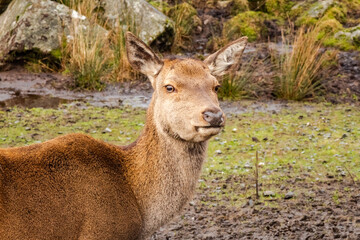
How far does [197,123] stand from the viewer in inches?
166

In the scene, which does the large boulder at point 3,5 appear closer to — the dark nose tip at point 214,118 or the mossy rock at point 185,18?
the mossy rock at point 185,18

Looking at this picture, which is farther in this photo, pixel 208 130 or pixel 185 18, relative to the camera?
pixel 185 18

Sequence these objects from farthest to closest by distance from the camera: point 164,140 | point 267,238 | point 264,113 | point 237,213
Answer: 1. point 264,113
2. point 237,213
3. point 267,238
4. point 164,140

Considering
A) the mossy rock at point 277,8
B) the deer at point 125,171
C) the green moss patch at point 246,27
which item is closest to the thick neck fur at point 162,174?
the deer at point 125,171

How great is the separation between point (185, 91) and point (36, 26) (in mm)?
10785

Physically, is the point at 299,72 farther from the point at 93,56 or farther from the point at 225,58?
the point at 225,58

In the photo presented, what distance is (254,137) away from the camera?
30.8 ft

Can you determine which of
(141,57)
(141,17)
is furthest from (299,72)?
(141,57)

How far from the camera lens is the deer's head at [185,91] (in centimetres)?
422

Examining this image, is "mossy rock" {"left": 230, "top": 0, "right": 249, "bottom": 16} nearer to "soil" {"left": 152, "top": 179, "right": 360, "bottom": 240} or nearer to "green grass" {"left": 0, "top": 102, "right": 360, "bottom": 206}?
"green grass" {"left": 0, "top": 102, "right": 360, "bottom": 206}

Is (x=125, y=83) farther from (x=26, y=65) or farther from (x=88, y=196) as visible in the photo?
(x=88, y=196)

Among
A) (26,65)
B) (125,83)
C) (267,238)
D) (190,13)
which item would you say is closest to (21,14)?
(26,65)

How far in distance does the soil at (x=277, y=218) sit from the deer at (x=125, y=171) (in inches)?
62.8

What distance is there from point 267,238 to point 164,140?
6.34 feet
